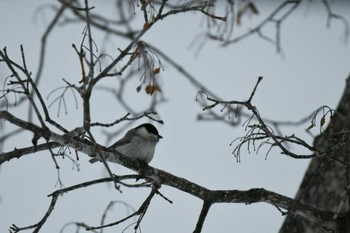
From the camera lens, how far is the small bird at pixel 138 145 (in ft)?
14.0

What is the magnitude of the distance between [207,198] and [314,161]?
54.5 inches

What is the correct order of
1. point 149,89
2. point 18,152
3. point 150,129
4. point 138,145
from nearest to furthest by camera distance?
point 18,152, point 149,89, point 138,145, point 150,129

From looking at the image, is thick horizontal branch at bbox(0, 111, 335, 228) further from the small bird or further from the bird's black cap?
the bird's black cap

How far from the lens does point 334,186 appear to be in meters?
4.05

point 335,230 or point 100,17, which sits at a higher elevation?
point 100,17

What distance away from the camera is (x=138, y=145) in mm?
4309

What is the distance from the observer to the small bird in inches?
168

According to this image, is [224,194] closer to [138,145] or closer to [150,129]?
[138,145]

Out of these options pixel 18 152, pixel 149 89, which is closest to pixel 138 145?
pixel 149 89

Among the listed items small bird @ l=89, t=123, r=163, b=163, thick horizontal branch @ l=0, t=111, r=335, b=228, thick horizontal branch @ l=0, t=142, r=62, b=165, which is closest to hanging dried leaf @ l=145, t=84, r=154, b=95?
thick horizontal branch @ l=0, t=111, r=335, b=228

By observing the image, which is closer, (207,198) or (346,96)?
(207,198)

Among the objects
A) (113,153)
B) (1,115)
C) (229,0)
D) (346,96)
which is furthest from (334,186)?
(1,115)

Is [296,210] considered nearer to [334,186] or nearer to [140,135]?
[334,186]

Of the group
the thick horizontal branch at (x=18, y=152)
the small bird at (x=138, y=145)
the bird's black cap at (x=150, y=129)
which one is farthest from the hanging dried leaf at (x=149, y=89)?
the bird's black cap at (x=150, y=129)
